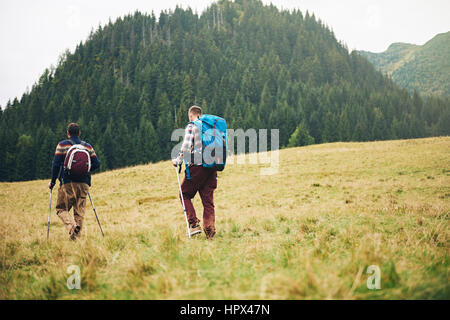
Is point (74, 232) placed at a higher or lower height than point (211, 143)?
lower

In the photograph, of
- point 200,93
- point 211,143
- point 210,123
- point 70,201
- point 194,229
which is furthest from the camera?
point 200,93

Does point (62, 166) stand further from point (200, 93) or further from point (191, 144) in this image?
point (200, 93)

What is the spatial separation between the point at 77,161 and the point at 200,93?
99893 millimetres

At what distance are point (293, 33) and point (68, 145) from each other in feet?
595

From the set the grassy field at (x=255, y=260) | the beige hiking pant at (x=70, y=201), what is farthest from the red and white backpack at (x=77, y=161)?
the grassy field at (x=255, y=260)

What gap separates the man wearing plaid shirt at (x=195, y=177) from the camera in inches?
194

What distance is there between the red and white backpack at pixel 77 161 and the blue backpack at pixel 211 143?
105 inches

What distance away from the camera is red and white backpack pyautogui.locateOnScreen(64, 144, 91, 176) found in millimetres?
5484

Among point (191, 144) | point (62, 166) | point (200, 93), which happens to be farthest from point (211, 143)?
point (200, 93)

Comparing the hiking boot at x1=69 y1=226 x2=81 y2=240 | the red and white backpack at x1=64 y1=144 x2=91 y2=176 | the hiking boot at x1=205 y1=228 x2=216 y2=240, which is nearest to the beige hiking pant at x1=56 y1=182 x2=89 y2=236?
the hiking boot at x1=69 y1=226 x2=81 y2=240

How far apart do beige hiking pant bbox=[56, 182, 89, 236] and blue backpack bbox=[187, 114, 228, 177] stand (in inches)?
121

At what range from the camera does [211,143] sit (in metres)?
4.88

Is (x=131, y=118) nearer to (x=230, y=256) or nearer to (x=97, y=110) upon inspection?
(x=97, y=110)

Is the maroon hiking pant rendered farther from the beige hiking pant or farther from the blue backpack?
the beige hiking pant
